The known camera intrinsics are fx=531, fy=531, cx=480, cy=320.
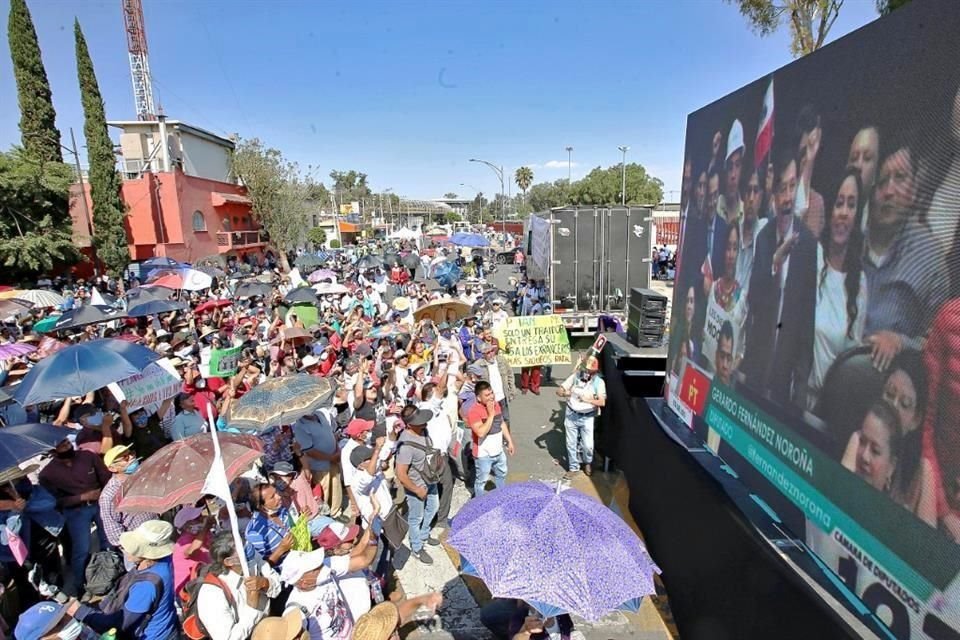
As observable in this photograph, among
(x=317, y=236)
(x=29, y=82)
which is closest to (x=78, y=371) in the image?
(x=29, y=82)

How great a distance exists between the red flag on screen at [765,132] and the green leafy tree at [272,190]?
38.9 meters

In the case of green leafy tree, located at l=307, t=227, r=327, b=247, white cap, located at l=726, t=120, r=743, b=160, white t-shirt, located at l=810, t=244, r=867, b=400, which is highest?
white cap, located at l=726, t=120, r=743, b=160

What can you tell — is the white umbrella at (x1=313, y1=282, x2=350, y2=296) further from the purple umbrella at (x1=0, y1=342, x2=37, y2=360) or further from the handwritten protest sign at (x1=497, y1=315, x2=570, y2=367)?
the handwritten protest sign at (x1=497, y1=315, x2=570, y2=367)

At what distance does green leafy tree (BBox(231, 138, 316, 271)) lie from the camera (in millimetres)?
39594

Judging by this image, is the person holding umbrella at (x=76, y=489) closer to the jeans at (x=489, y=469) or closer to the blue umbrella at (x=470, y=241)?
the jeans at (x=489, y=469)

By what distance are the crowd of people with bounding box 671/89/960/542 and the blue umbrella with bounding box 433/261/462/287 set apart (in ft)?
61.1

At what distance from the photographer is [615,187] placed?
2689 inches

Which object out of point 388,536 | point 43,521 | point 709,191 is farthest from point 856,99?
point 43,521

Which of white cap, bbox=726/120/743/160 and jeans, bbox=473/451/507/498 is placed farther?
jeans, bbox=473/451/507/498

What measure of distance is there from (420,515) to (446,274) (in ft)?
61.3

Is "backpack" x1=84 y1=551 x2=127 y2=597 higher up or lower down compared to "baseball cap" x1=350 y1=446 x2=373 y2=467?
lower down

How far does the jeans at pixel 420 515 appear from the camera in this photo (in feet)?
17.9

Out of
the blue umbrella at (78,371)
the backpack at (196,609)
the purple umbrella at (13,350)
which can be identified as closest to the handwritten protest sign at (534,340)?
the blue umbrella at (78,371)

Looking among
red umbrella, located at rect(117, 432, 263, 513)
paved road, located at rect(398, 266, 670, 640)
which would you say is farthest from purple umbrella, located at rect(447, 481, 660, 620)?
red umbrella, located at rect(117, 432, 263, 513)
